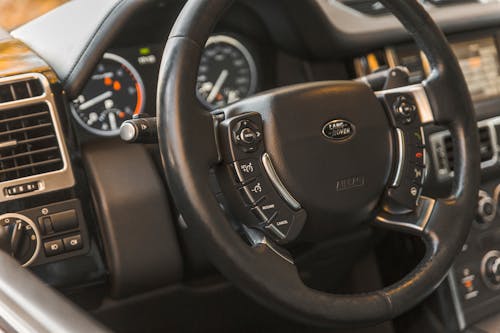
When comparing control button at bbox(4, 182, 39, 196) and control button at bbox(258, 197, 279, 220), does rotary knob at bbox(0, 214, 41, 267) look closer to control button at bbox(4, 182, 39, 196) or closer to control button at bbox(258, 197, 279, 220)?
control button at bbox(4, 182, 39, 196)

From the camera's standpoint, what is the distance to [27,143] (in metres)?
1.24

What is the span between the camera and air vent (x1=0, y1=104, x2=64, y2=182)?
1224mm

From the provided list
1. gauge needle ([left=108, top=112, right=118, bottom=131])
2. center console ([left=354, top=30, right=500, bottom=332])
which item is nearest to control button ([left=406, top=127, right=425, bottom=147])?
center console ([left=354, top=30, right=500, bottom=332])

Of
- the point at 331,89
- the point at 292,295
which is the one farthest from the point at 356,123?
the point at 292,295

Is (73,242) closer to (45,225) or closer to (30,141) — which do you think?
(45,225)

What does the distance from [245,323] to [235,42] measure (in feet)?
1.93

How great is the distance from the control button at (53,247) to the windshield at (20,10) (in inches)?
20.4

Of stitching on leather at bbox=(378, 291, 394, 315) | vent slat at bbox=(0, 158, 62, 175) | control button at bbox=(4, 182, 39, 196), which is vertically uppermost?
vent slat at bbox=(0, 158, 62, 175)

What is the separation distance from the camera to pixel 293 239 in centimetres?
115

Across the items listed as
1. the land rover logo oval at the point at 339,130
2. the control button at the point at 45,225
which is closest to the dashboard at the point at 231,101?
the control button at the point at 45,225

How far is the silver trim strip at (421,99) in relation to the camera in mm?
1289

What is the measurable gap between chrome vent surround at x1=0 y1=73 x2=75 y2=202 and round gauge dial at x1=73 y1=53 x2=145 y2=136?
0.15 metres

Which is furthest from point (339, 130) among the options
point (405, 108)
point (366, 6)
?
point (366, 6)

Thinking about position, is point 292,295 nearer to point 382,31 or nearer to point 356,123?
point 356,123
